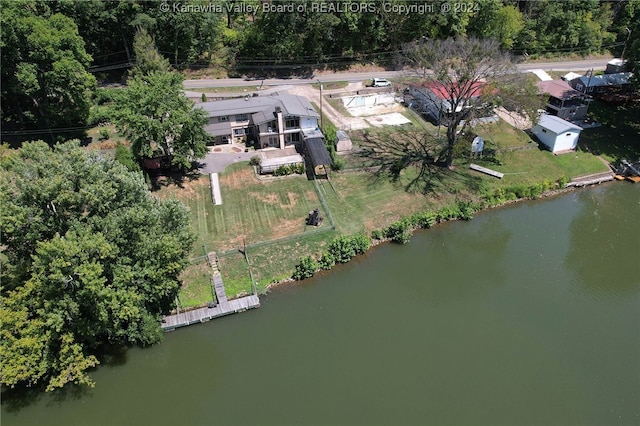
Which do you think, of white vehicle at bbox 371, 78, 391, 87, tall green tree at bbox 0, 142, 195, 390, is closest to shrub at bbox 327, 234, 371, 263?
tall green tree at bbox 0, 142, 195, 390

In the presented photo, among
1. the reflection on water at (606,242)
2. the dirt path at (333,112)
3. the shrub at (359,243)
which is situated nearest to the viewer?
the reflection on water at (606,242)

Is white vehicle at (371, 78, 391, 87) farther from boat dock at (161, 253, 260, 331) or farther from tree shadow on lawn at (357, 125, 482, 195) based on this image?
boat dock at (161, 253, 260, 331)

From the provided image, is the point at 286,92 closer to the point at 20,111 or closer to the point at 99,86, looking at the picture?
the point at 99,86

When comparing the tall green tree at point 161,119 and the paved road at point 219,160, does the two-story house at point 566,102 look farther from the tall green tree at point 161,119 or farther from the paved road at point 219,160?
the tall green tree at point 161,119

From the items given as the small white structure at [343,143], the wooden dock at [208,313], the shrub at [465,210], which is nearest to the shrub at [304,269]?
the wooden dock at [208,313]

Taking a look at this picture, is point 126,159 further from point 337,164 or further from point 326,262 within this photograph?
point 326,262

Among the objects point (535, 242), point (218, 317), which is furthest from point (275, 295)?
point (535, 242)
